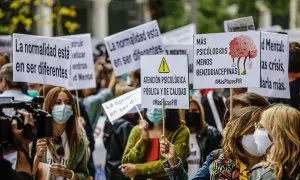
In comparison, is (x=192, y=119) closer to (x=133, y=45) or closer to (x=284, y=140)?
(x=133, y=45)

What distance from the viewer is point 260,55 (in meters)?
9.27

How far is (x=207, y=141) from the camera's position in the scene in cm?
1047

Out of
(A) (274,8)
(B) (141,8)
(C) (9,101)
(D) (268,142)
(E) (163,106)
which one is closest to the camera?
(D) (268,142)

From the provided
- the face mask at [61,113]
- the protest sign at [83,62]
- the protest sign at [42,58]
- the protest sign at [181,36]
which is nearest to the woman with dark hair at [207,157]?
the face mask at [61,113]

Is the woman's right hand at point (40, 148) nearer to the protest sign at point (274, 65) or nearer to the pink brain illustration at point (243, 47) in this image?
the pink brain illustration at point (243, 47)

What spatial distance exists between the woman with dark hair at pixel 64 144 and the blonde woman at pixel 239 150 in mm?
1781

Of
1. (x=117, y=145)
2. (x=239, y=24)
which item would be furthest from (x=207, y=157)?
(x=239, y=24)

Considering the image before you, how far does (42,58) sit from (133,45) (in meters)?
2.40

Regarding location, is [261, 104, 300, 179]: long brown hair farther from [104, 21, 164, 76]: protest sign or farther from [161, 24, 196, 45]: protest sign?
[161, 24, 196, 45]: protest sign

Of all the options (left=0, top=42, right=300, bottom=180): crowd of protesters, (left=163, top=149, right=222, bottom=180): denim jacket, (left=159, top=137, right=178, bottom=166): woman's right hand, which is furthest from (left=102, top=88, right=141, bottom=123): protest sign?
(left=163, top=149, right=222, bottom=180): denim jacket

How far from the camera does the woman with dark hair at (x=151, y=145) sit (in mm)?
9367

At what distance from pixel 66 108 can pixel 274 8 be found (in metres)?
33.3

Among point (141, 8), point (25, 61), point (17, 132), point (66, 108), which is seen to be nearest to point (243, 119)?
point (17, 132)

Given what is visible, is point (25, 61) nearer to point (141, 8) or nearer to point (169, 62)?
point (169, 62)
